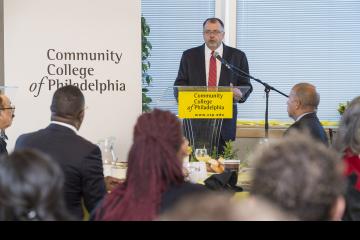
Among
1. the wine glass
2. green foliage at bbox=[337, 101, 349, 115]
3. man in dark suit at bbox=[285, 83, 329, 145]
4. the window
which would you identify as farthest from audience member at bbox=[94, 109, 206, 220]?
the window

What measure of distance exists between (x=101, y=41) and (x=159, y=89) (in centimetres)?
254

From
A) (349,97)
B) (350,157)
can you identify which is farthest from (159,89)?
(350,157)

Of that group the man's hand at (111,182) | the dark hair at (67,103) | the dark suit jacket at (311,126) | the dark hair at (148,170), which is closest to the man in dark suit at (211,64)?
the dark suit jacket at (311,126)

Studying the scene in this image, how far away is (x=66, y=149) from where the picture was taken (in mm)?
3443

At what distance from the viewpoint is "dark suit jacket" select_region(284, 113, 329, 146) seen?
4.43 meters

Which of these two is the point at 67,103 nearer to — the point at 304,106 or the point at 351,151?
the point at 351,151

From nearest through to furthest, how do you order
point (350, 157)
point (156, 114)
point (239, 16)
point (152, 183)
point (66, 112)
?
point (152, 183), point (156, 114), point (350, 157), point (66, 112), point (239, 16)

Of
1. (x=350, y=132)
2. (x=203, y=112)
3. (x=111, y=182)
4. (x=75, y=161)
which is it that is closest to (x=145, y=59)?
(x=203, y=112)

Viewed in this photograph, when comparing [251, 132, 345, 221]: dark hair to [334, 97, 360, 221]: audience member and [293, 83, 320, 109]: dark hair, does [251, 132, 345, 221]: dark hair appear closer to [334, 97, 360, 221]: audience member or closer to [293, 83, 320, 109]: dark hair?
[334, 97, 360, 221]: audience member

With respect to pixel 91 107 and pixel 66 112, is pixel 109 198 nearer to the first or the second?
pixel 66 112

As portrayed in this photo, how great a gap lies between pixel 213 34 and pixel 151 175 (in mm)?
3697

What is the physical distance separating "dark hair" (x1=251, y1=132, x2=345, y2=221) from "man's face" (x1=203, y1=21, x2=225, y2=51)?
14.1ft

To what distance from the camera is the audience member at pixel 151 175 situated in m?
2.41

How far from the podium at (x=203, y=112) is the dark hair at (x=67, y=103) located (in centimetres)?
97
